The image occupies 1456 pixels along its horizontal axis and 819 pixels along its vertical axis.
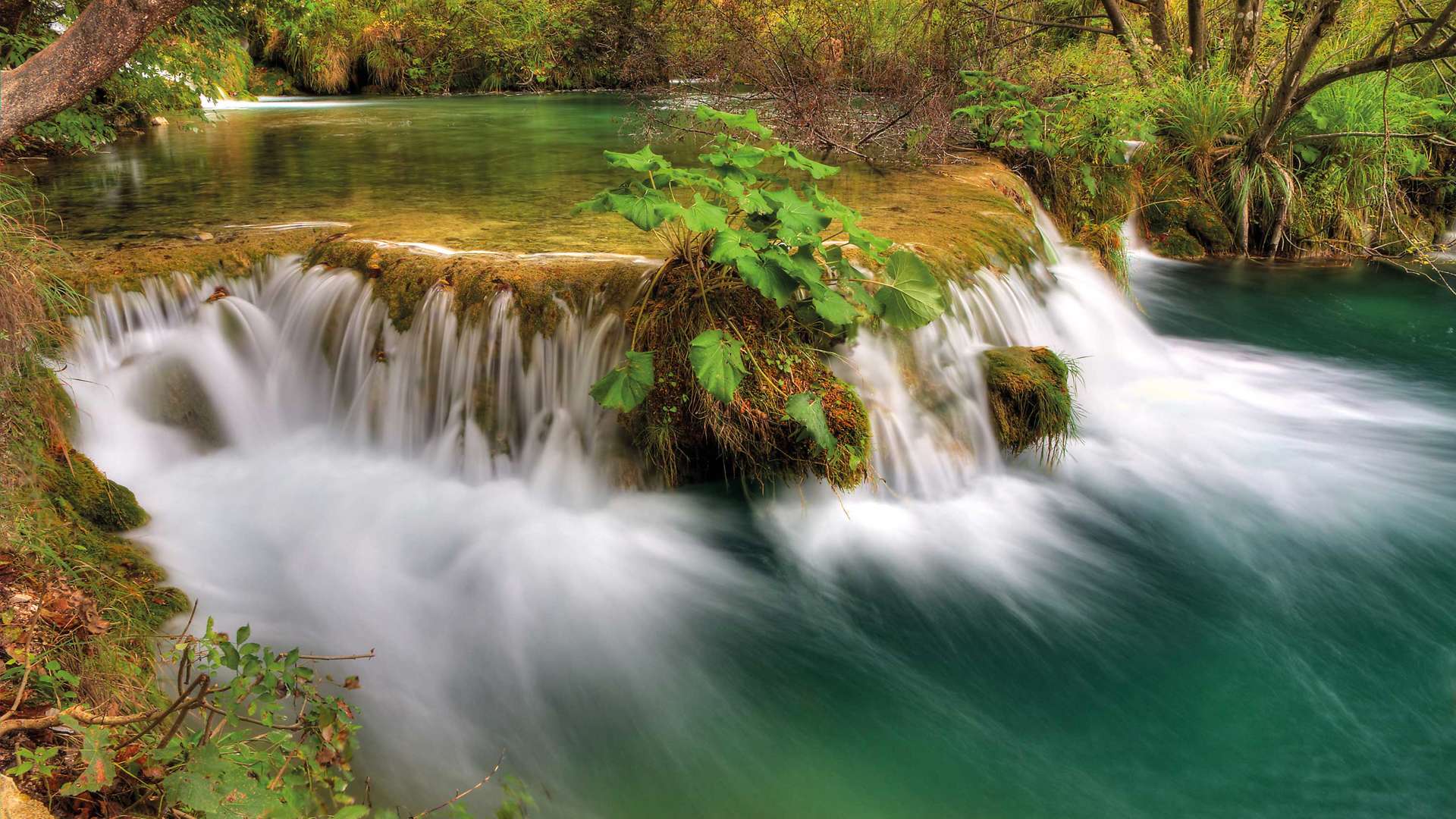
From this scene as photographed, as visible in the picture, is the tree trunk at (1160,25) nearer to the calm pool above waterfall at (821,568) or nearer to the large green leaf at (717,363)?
the calm pool above waterfall at (821,568)

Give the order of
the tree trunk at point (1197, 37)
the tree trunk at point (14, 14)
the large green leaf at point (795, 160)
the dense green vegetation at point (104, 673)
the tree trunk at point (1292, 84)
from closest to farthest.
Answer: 1. the dense green vegetation at point (104, 673)
2. the large green leaf at point (795, 160)
3. the tree trunk at point (14, 14)
4. the tree trunk at point (1292, 84)
5. the tree trunk at point (1197, 37)

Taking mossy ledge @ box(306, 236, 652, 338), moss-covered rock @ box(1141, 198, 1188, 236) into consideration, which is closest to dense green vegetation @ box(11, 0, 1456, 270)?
moss-covered rock @ box(1141, 198, 1188, 236)

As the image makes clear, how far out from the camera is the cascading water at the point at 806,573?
291cm

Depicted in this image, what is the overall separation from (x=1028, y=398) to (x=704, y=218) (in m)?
1.94

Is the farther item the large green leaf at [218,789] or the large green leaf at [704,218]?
the large green leaf at [704,218]

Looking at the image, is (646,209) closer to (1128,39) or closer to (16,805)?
(16,805)

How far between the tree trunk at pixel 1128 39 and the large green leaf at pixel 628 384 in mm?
7251

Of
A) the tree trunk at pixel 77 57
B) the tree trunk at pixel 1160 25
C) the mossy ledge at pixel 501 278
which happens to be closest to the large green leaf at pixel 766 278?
the mossy ledge at pixel 501 278

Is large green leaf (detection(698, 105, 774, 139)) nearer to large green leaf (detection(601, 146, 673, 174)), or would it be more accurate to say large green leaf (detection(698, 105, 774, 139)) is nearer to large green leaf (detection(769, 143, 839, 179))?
large green leaf (detection(769, 143, 839, 179))

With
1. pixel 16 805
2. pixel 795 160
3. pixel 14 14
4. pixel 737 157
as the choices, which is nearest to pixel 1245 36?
pixel 795 160

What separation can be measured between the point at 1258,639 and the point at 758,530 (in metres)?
2.02

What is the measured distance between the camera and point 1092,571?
396cm

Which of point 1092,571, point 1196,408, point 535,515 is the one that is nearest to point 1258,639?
point 1092,571

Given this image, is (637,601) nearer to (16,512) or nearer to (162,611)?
(162,611)
